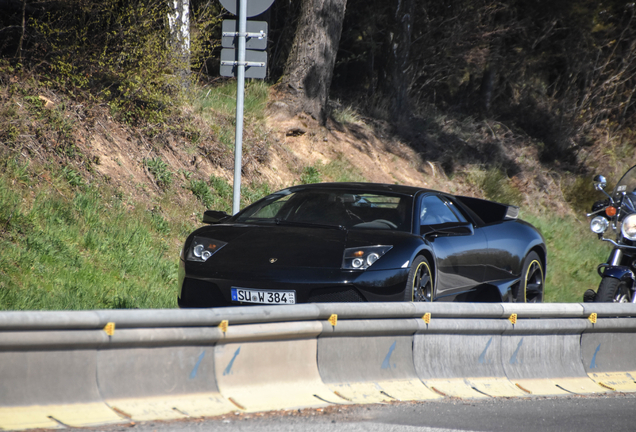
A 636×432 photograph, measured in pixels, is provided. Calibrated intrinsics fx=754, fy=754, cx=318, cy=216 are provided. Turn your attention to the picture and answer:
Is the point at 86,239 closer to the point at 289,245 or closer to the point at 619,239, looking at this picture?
the point at 289,245

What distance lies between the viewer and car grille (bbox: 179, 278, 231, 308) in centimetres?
589

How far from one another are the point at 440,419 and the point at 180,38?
9105 mm

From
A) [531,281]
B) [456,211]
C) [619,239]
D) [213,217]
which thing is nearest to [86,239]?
[213,217]

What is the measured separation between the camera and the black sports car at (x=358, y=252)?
5.73 meters

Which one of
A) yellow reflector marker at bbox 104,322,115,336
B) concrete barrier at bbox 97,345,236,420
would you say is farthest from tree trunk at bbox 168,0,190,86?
yellow reflector marker at bbox 104,322,115,336

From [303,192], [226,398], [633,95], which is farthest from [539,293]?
[633,95]

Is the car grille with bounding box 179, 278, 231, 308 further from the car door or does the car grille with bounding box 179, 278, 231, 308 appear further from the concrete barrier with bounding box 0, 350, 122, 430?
the concrete barrier with bounding box 0, 350, 122, 430

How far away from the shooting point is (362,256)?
5.86 meters

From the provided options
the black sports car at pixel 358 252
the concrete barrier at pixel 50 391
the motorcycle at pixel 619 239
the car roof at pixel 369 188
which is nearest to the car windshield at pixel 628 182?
the motorcycle at pixel 619 239

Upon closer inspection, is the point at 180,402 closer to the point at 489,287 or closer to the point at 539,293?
the point at 489,287

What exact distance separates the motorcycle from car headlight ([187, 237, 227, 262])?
3824mm

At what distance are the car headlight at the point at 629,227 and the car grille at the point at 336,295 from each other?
3413mm

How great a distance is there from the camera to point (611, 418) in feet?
15.9

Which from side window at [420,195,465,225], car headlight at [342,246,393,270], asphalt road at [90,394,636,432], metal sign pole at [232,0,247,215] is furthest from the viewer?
metal sign pole at [232,0,247,215]
